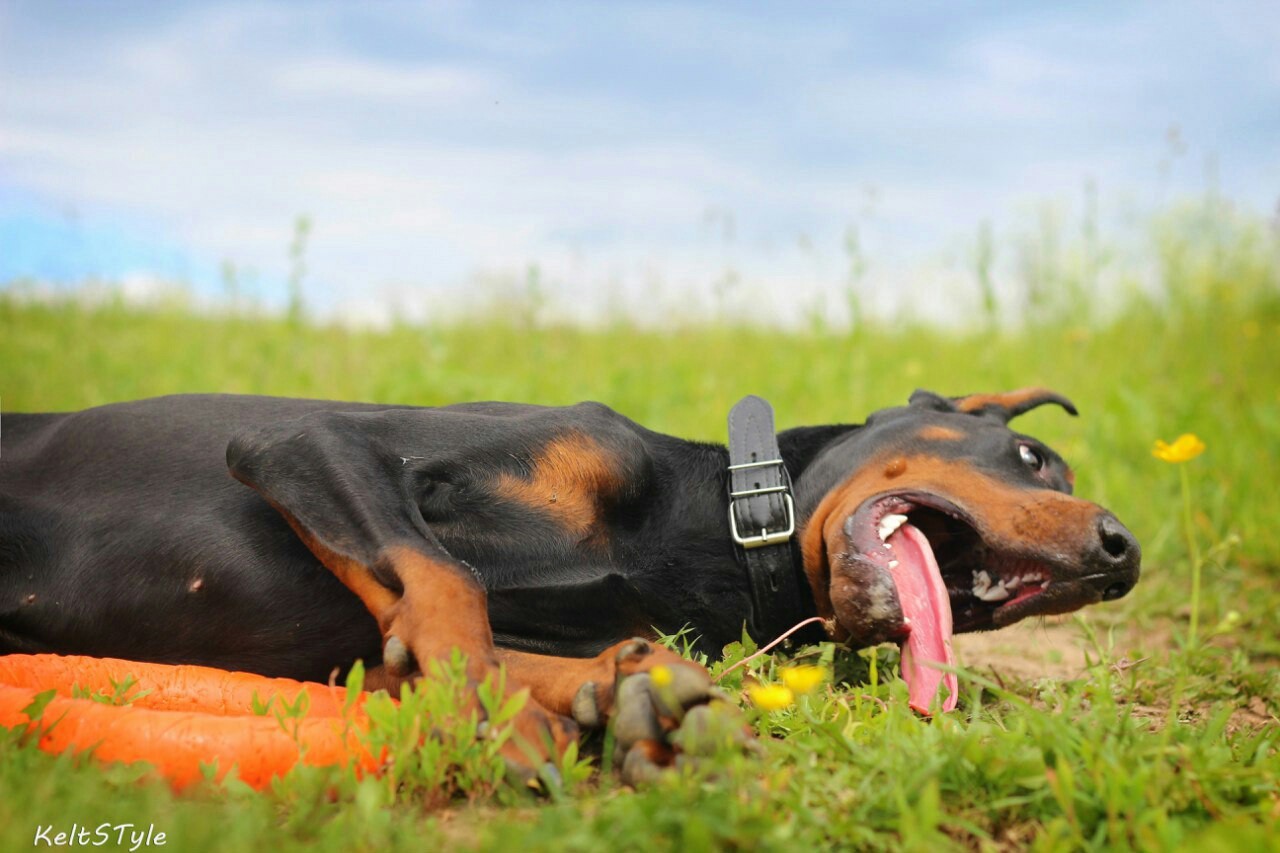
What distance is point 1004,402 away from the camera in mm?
3891

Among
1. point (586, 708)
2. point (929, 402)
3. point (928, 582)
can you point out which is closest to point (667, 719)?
point (586, 708)

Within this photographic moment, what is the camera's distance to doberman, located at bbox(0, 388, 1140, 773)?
113 inches

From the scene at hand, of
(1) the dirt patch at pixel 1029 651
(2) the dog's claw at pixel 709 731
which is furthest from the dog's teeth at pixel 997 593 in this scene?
(2) the dog's claw at pixel 709 731

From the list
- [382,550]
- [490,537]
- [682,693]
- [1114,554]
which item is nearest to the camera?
[682,693]

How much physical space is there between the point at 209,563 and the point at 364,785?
4.36ft

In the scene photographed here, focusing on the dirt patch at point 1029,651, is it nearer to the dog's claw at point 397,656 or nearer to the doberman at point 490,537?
the doberman at point 490,537

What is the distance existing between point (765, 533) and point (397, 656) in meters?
1.27

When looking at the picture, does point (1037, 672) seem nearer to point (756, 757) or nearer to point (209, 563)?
point (756, 757)

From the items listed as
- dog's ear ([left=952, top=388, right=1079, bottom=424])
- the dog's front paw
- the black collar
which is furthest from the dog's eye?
the dog's front paw

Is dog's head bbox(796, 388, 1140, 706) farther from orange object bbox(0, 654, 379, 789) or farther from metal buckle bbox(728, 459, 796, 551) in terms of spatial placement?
orange object bbox(0, 654, 379, 789)

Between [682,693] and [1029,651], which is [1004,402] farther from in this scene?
[682,693]

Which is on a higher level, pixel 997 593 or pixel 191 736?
pixel 997 593

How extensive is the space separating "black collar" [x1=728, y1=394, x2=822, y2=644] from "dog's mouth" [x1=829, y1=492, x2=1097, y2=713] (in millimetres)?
179

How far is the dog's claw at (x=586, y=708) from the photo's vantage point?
2322mm
